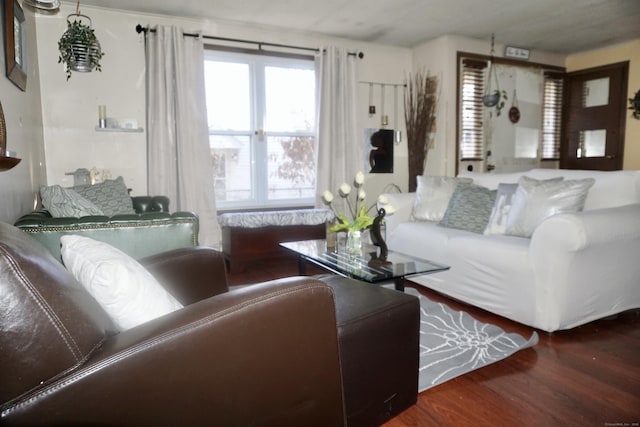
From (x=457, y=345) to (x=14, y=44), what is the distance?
2.96 meters

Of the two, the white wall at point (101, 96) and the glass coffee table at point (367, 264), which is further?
the white wall at point (101, 96)

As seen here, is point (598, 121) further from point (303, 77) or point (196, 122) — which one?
point (196, 122)

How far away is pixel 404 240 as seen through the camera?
323 centimetres

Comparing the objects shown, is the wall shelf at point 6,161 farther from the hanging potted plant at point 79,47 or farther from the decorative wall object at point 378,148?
the decorative wall object at point 378,148

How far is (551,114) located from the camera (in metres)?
5.52

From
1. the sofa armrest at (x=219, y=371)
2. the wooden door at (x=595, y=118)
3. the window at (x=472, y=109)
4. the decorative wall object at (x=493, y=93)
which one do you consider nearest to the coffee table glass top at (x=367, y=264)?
the sofa armrest at (x=219, y=371)

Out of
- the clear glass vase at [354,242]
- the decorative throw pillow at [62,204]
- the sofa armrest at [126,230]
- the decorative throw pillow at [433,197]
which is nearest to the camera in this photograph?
the sofa armrest at [126,230]

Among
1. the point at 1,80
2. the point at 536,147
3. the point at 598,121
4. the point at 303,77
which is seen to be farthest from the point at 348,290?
the point at 598,121

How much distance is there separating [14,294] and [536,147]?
232 inches

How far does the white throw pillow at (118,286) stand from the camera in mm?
975

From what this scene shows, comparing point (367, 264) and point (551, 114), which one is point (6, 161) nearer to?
point (367, 264)

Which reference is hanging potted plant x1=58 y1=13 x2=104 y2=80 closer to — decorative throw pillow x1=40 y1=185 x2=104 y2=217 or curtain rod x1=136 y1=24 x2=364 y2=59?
curtain rod x1=136 y1=24 x2=364 y2=59

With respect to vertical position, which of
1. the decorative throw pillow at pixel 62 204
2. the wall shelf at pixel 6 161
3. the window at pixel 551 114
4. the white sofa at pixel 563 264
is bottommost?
the white sofa at pixel 563 264

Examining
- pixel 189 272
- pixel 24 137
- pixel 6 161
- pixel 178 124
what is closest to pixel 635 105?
pixel 178 124
